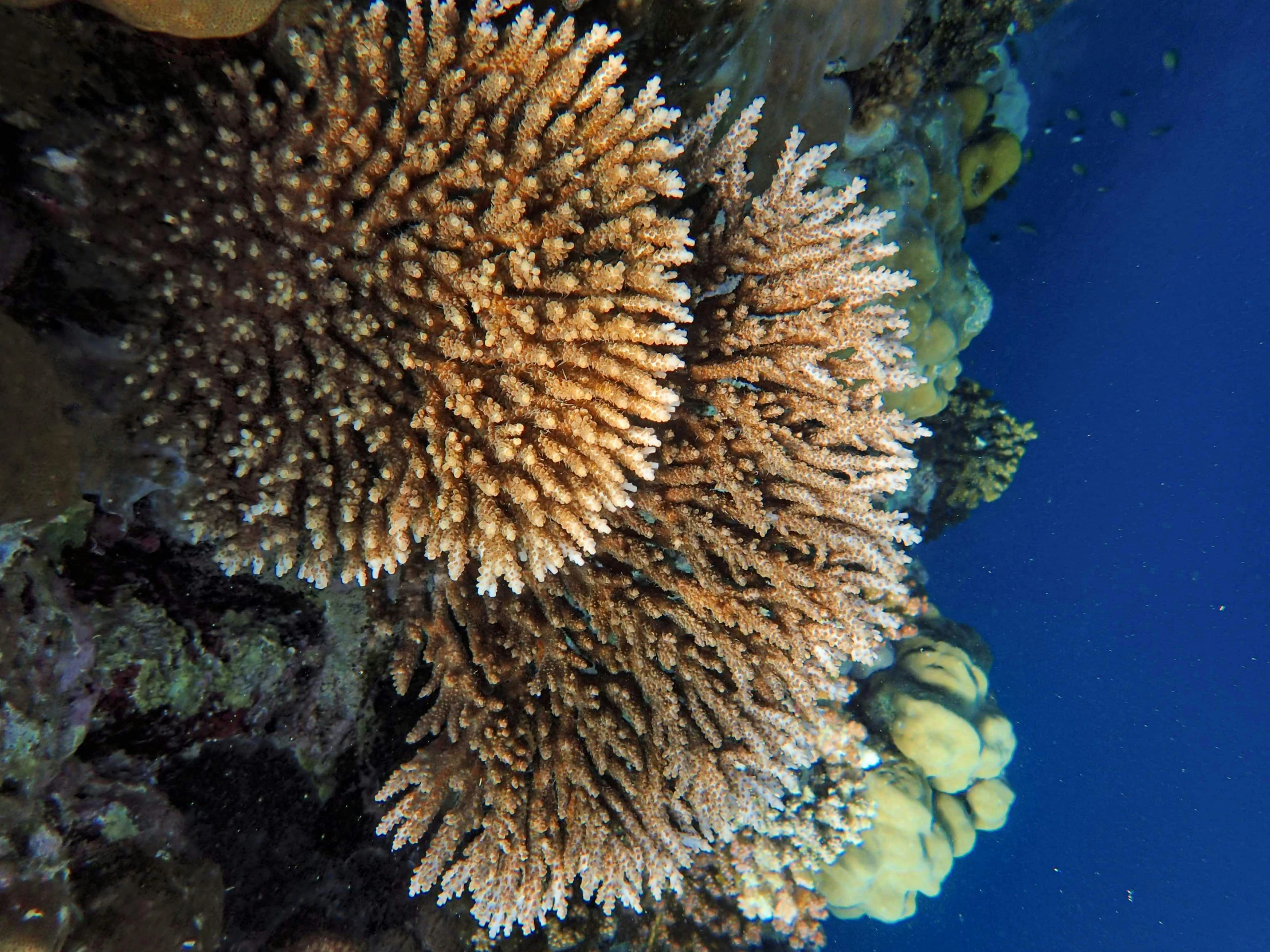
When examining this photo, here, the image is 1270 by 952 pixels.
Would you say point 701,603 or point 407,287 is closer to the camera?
point 407,287

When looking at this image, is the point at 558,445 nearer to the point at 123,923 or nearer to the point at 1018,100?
the point at 123,923

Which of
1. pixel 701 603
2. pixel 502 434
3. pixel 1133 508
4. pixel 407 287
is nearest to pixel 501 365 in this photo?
pixel 502 434

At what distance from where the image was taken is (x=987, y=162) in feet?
21.6

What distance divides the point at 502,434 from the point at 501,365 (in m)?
0.23

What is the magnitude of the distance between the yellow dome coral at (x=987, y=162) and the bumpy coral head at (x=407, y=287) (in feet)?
20.1

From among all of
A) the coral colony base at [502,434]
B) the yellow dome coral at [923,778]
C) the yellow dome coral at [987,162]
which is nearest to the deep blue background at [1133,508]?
the yellow dome coral at [987,162]

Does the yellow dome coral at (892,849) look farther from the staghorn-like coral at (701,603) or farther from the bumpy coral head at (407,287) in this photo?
the bumpy coral head at (407,287)

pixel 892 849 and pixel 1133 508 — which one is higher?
pixel 1133 508

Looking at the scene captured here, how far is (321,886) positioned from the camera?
266 centimetres

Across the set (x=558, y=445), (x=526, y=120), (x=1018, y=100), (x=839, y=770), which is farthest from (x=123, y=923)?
(x=1018, y=100)

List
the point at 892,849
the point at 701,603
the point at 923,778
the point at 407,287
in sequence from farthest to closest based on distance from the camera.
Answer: the point at 923,778, the point at 892,849, the point at 701,603, the point at 407,287

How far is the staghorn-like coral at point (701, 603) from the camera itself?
8.25 ft

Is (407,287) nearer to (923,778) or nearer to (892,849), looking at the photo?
(923,778)

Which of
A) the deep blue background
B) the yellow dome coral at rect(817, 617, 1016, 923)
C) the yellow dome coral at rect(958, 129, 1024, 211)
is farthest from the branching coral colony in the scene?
the deep blue background
